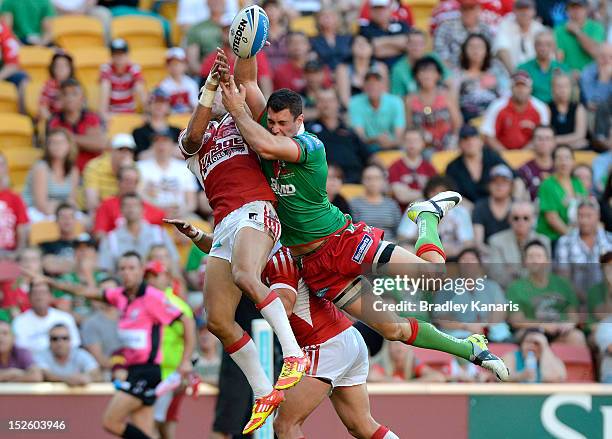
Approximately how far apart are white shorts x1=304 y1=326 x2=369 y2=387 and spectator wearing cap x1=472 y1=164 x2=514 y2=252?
4719 millimetres

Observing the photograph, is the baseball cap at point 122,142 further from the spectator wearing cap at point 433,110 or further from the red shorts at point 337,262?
the red shorts at point 337,262

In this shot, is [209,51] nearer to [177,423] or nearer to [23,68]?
[23,68]

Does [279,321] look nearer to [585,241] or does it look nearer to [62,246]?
[62,246]

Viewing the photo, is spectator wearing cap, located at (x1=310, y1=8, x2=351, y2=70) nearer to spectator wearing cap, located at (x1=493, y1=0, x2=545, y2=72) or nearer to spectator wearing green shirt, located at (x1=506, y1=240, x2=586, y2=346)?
spectator wearing cap, located at (x1=493, y1=0, x2=545, y2=72)

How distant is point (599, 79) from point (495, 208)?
3.09 metres

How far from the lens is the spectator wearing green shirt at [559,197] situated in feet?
49.7

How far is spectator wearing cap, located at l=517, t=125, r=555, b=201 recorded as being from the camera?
15648mm

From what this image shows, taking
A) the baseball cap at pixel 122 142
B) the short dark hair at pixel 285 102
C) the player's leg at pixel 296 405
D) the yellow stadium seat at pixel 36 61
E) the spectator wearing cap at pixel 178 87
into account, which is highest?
the yellow stadium seat at pixel 36 61

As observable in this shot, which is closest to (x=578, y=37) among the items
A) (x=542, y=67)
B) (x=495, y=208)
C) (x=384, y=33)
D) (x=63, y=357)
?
(x=542, y=67)

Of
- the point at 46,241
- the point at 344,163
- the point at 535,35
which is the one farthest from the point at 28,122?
the point at 535,35

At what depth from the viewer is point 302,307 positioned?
33.7 ft

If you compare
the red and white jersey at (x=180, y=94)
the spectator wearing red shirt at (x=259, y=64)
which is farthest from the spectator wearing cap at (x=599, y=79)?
the red and white jersey at (x=180, y=94)

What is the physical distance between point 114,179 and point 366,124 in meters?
3.01

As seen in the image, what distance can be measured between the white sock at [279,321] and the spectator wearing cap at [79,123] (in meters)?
6.48
